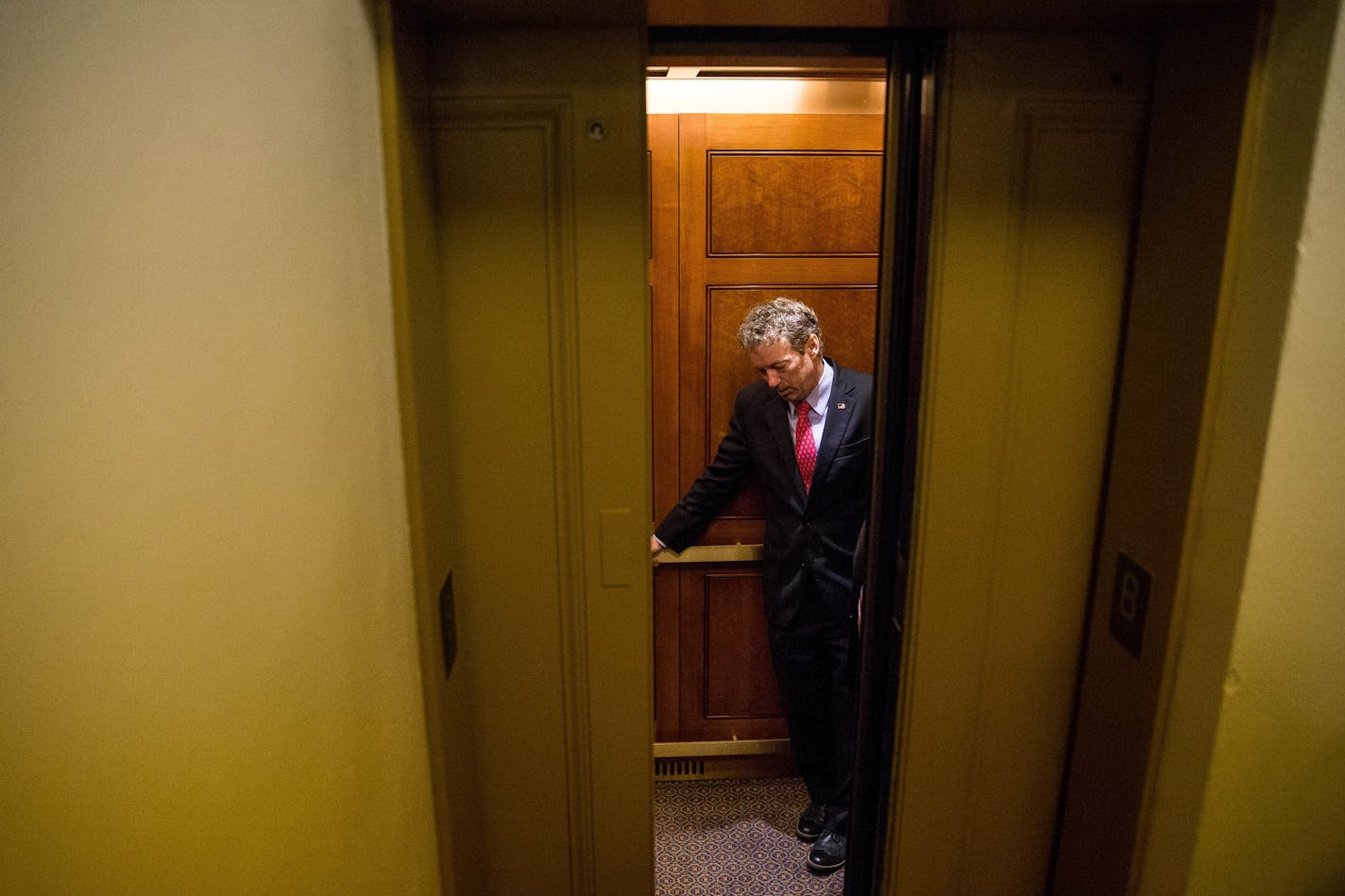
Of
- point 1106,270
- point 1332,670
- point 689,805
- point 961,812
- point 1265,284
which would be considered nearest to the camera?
point 1265,284

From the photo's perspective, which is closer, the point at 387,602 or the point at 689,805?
the point at 387,602

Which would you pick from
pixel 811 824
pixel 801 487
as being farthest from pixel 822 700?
pixel 801 487

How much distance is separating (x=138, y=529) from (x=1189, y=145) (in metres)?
1.54

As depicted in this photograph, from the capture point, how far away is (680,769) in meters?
2.90

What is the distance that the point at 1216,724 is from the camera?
129cm

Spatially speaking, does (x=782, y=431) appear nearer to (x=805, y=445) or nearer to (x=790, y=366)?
(x=805, y=445)

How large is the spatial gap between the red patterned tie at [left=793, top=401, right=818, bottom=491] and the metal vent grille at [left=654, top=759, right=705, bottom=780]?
1.07 metres

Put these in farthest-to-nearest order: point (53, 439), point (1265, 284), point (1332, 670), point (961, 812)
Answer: point (961, 812) < point (1332, 670) < point (1265, 284) < point (53, 439)

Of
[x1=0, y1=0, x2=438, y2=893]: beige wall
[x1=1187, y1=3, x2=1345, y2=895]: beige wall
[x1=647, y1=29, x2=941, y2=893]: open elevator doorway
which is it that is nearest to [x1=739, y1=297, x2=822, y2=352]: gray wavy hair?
[x1=647, y1=29, x2=941, y2=893]: open elevator doorway

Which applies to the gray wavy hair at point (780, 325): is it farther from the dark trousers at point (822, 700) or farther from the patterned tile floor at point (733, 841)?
the patterned tile floor at point (733, 841)

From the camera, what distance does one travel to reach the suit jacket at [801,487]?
245cm

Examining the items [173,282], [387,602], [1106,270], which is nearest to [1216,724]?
[1106,270]

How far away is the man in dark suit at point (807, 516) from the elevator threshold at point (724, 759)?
0.24 m

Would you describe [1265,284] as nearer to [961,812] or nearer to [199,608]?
[961,812]
